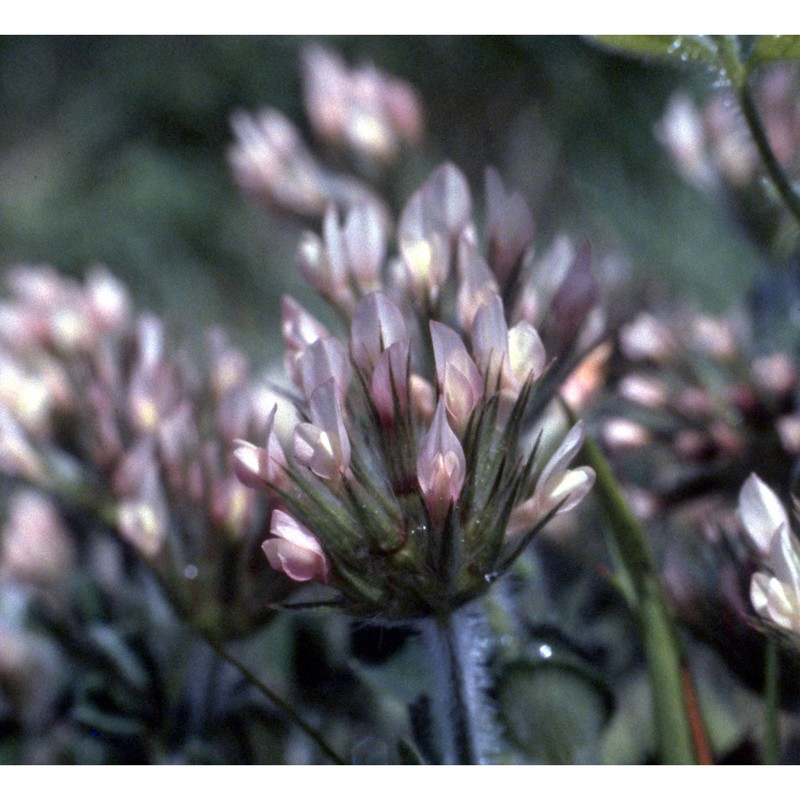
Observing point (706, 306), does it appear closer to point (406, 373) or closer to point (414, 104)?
point (414, 104)

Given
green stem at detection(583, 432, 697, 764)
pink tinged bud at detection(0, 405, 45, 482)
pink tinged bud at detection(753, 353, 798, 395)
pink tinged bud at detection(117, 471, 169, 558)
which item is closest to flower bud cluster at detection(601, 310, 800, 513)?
pink tinged bud at detection(753, 353, 798, 395)

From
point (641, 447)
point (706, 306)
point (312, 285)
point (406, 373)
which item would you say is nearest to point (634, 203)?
point (706, 306)

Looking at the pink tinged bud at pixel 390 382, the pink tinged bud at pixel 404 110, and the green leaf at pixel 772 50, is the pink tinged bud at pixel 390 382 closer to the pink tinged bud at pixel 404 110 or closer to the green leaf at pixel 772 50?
the green leaf at pixel 772 50

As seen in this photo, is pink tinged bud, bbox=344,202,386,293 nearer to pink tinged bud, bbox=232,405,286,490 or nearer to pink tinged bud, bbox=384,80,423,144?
pink tinged bud, bbox=232,405,286,490

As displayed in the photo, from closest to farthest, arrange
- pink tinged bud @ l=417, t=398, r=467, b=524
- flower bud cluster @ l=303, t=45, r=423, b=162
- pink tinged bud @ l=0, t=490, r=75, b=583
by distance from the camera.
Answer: pink tinged bud @ l=417, t=398, r=467, b=524, pink tinged bud @ l=0, t=490, r=75, b=583, flower bud cluster @ l=303, t=45, r=423, b=162

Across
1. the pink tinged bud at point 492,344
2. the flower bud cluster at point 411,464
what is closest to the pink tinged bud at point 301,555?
the flower bud cluster at point 411,464

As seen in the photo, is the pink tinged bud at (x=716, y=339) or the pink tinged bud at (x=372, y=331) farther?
the pink tinged bud at (x=716, y=339)
